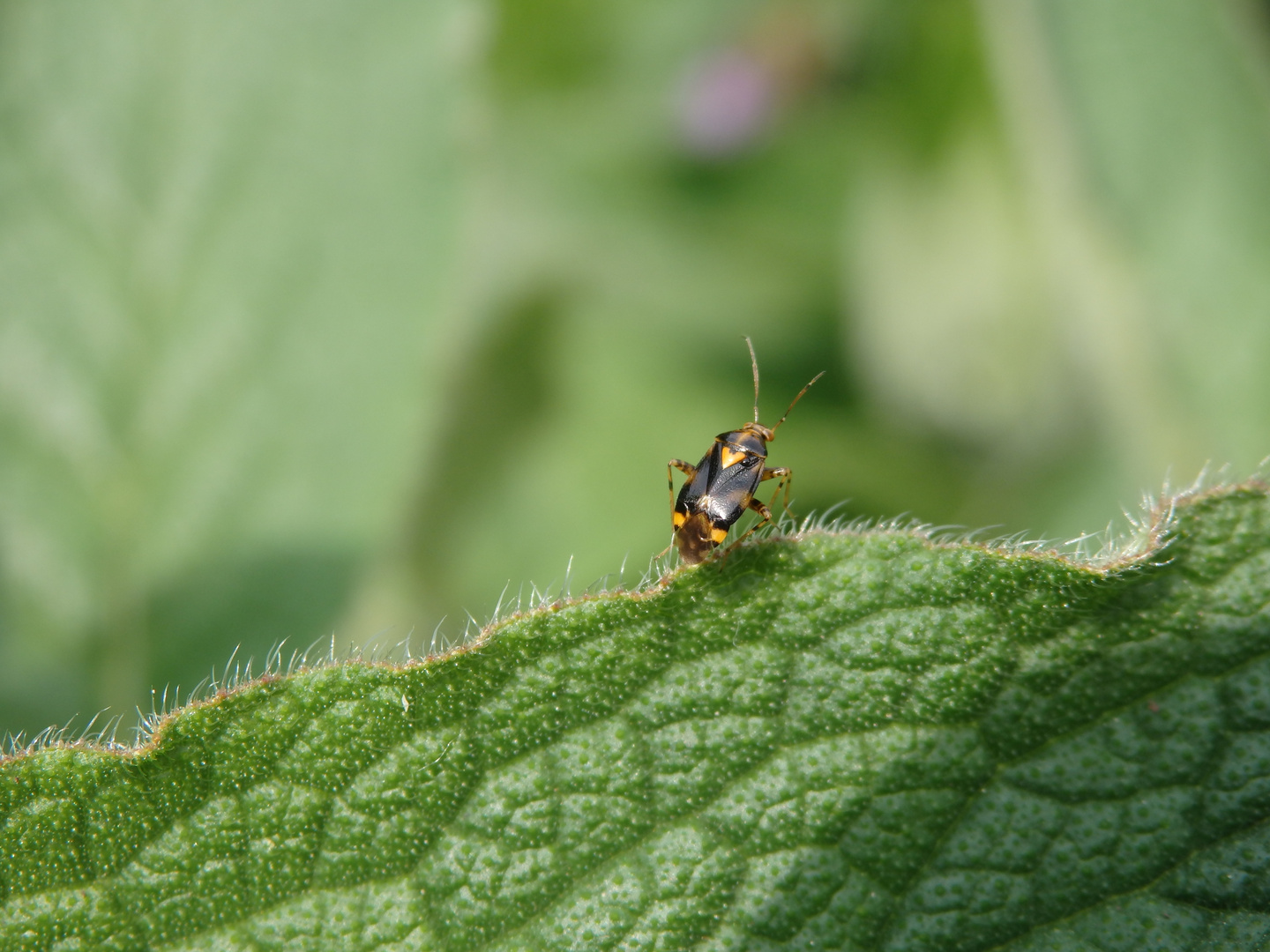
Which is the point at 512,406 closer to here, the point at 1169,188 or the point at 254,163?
the point at 254,163

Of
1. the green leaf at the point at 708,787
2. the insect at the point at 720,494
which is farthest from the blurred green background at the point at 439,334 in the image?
the green leaf at the point at 708,787

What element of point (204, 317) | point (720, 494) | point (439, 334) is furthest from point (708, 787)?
point (204, 317)

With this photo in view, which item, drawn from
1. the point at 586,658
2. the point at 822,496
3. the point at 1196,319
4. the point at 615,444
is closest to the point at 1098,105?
the point at 1196,319

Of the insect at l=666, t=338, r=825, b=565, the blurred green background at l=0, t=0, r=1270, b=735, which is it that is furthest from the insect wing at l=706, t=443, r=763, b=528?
the blurred green background at l=0, t=0, r=1270, b=735

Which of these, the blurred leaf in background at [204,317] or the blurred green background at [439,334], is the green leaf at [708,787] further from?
the blurred leaf in background at [204,317]

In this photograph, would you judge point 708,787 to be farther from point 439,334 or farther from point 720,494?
point 439,334
